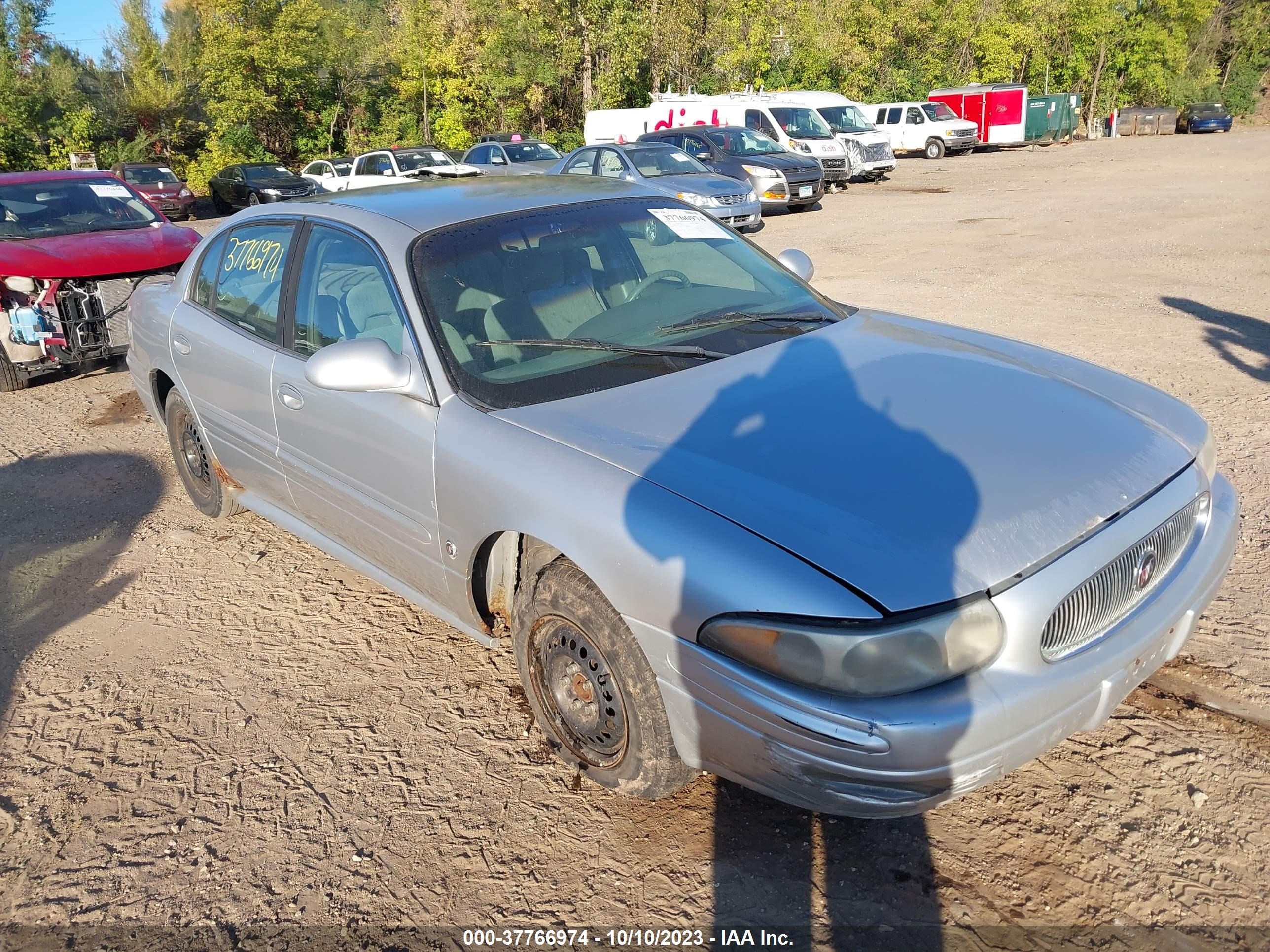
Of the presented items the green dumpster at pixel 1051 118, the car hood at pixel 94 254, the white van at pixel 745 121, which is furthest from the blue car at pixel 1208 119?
the car hood at pixel 94 254

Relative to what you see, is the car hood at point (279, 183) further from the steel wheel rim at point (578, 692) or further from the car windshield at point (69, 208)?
the steel wheel rim at point (578, 692)

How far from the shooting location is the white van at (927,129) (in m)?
33.8

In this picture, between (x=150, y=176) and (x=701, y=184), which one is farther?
(x=150, y=176)

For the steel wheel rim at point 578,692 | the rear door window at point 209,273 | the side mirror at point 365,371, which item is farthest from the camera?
the rear door window at point 209,273

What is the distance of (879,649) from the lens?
2182 millimetres

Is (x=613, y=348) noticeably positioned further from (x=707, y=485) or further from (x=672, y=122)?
(x=672, y=122)

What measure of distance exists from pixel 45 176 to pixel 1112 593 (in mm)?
9792

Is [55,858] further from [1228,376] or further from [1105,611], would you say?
[1228,376]

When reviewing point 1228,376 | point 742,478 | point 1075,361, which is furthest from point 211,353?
point 1228,376

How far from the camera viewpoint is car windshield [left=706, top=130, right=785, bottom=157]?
18.7 meters

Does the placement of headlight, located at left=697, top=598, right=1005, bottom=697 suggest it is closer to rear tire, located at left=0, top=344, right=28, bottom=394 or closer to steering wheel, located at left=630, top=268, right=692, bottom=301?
steering wheel, located at left=630, top=268, right=692, bottom=301

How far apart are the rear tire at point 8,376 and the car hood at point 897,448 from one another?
6955mm

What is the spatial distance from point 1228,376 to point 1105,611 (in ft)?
16.9

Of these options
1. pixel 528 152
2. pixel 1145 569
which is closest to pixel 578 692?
pixel 1145 569
